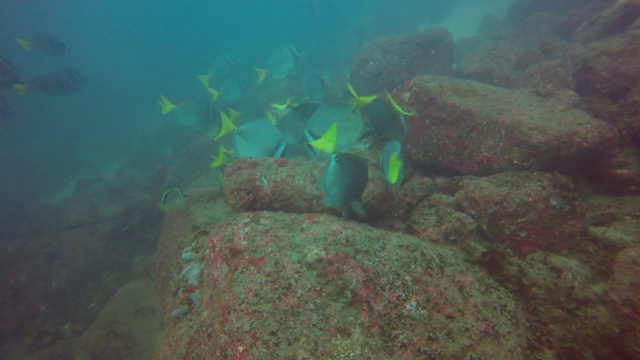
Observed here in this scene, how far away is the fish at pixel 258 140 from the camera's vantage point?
12.4 feet

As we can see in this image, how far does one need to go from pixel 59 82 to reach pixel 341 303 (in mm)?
12346

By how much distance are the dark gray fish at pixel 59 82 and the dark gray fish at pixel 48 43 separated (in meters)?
1.62

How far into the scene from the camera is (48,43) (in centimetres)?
1070

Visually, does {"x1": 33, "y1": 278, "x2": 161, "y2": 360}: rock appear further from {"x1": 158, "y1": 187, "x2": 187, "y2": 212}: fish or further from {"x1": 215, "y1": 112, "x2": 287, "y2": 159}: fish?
{"x1": 215, "y1": 112, "x2": 287, "y2": 159}: fish

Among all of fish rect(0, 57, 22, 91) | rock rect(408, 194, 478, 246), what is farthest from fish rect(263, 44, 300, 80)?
fish rect(0, 57, 22, 91)

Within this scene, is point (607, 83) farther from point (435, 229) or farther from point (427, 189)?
point (435, 229)

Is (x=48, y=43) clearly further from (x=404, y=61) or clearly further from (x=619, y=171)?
(x=619, y=171)

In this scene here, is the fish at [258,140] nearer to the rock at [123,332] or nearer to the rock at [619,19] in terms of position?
the rock at [123,332]

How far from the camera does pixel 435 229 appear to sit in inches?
114

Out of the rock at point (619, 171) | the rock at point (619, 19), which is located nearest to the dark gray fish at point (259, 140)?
the rock at point (619, 171)

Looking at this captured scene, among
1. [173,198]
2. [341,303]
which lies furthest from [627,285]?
[173,198]

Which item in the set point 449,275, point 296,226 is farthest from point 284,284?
point 449,275

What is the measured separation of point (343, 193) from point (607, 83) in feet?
19.7

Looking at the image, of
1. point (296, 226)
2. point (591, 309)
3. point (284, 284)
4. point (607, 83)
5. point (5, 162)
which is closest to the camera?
point (284, 284)
